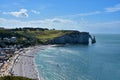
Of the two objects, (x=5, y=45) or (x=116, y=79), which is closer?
(x=116, y=79)

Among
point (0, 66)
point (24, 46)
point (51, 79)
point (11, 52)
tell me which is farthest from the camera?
point (24, 46)

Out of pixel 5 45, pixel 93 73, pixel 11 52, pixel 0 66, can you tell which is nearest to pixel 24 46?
pixel 5 45

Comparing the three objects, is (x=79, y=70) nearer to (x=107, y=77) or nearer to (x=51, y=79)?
(x=107, y=77)

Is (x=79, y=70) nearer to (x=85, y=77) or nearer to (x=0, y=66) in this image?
(x=85, y=77)

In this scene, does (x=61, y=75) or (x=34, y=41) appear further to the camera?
(x=34, y=41)

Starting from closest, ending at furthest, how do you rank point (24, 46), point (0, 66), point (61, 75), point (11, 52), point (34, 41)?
point (61, 75)
point (0, 66)
point (11, 52)
point (24, 46)
point (34, 41)

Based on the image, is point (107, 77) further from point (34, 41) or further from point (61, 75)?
point (34, 41)

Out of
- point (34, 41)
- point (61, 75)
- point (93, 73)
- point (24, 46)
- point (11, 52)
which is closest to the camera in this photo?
point (61, 75)

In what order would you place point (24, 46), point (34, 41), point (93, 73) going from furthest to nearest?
point (34, 41) → point (24, 46) → point (93, 73)

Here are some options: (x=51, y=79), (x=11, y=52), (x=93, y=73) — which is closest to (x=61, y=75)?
(x=51, y=79)
